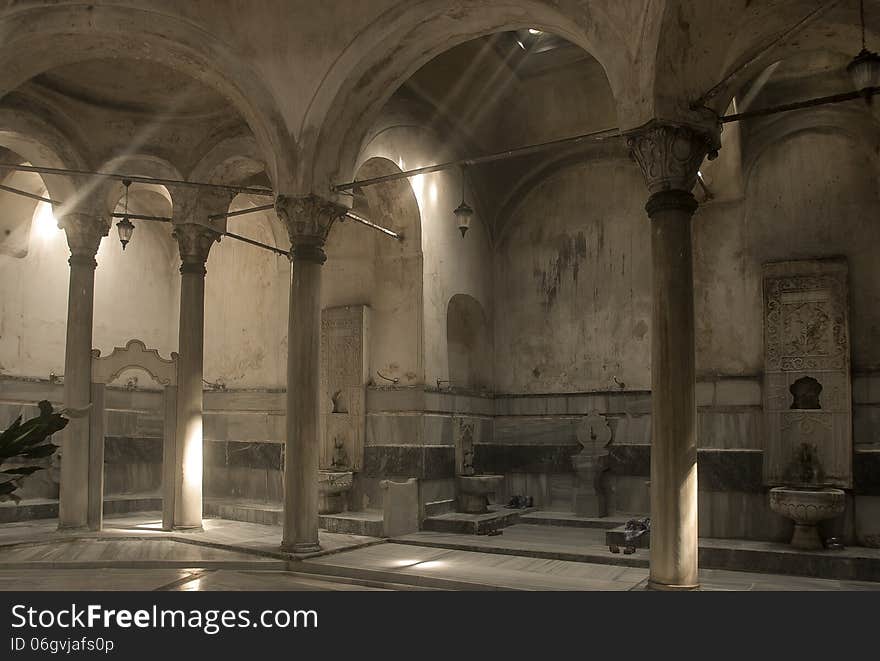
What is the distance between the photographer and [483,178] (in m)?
14.2

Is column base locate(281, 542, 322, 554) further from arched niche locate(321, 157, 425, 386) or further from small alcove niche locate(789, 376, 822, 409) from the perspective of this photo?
small alcove niche locate(789, 376, 822, 409)

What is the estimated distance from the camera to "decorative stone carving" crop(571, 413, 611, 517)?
41.6 ft

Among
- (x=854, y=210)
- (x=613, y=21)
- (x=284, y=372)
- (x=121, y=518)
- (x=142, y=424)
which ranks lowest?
(x=121, y=518)

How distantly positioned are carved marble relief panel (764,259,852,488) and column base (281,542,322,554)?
6023 mm

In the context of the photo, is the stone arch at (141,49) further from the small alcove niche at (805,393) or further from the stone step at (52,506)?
the small alcove niche at (805,393)

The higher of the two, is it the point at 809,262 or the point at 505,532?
the point at 809,262

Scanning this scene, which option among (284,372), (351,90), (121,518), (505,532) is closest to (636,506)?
(505,532)

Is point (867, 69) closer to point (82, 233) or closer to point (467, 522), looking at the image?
point (467, 522)

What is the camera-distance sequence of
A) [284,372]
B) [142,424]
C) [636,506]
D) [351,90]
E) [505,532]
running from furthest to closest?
[142,424] → [284,372] → [636,506] → [505,532] → [351,90]

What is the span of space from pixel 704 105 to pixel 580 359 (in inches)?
261

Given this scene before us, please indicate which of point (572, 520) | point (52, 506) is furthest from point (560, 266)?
point (52, 506)

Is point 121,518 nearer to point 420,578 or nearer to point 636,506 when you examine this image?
point 420,578

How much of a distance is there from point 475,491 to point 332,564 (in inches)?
147

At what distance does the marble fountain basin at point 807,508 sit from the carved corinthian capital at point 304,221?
6.37 meters
